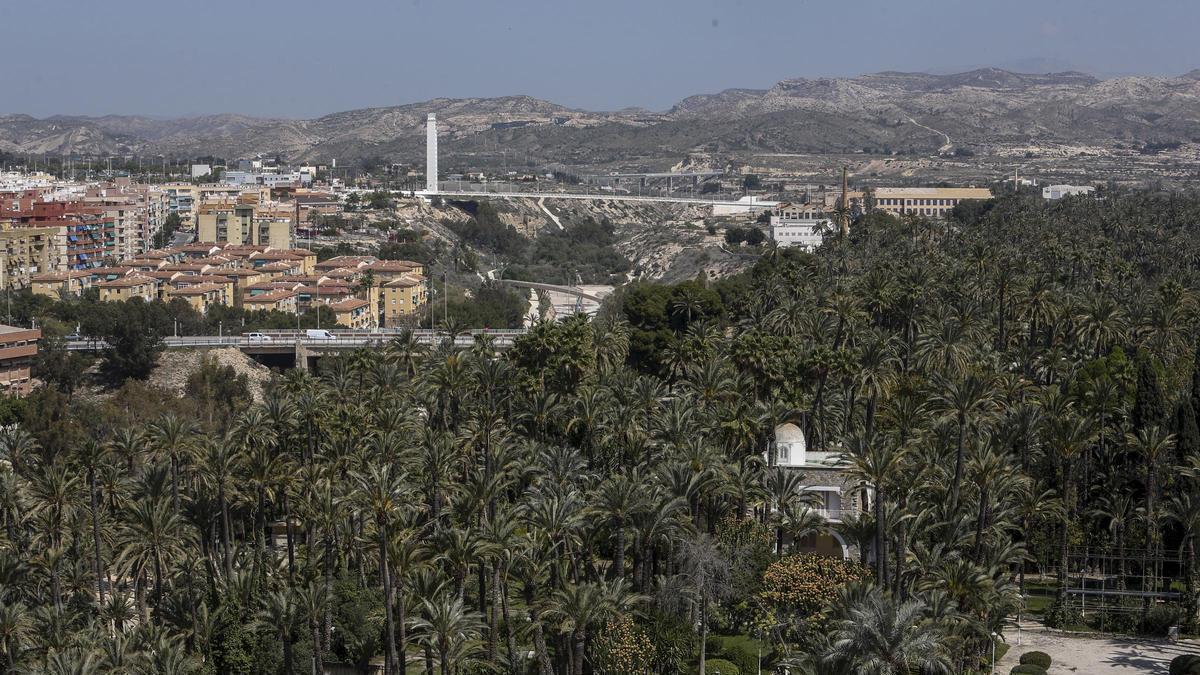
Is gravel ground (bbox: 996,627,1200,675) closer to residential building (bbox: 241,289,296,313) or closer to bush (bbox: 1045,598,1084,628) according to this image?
bush (bbox: 1045,598,1084,628)

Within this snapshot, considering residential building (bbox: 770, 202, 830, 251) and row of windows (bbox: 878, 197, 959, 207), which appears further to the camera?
row of windows (bbox: 878, 197, 959, 207)

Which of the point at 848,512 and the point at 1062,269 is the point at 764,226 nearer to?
the point at 1062,269

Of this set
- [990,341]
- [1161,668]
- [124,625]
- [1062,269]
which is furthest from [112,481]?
[1062,269]

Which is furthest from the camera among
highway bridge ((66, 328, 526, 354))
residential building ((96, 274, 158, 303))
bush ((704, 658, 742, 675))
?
residential building ((96, 274, 158, 303))

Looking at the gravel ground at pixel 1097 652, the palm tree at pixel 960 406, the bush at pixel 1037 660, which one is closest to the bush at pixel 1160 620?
the gravel ground at pixel 1097 652

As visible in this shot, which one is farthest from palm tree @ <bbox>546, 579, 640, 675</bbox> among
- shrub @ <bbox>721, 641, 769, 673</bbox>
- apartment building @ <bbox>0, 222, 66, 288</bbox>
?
apartment building @ <bbox>0, 222, 66, 288</bbox>

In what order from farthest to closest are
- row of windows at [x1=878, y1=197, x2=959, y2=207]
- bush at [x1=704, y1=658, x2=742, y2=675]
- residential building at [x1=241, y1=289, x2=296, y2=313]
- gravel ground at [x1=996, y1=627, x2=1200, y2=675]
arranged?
row of windows at [x1=878, y1=197, x2=959, y2=207] < residential building at [x1=241, y1=289, x2=296, y2=313] < gravel ground at [x1=996, y1=627, x2=1200, y2=675] < bush at [x1=704, y1=658, x2=742, y2=675]
